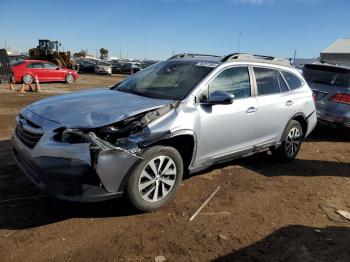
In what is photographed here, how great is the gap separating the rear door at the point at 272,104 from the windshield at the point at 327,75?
312cm

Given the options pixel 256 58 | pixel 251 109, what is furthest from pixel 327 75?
pixel 251 109

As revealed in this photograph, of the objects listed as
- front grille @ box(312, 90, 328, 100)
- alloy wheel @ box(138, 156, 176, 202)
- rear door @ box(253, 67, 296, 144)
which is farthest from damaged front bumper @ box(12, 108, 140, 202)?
front grille @ box(312, 90, 328, 100)

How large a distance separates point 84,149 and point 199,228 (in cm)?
148

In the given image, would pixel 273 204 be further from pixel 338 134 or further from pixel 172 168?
pixel 338 134

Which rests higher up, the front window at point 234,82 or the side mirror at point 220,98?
the front window at point 234,82

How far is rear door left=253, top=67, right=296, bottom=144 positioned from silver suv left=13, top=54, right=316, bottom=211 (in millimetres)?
17

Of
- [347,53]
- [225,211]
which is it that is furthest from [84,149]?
[347,53]

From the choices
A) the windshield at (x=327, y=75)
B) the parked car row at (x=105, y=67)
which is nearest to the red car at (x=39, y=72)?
the parked car row at (x=105, y=67)

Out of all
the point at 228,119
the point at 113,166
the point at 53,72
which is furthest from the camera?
the point at 53,72

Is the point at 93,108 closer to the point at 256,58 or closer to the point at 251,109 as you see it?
the point at 251,109

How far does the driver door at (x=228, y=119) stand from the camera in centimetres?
484

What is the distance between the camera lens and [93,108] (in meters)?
4.33

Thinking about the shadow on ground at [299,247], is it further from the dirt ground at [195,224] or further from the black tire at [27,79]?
the black tire at [27,79]

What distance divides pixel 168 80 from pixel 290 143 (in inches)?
105
